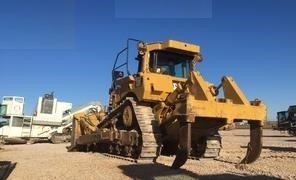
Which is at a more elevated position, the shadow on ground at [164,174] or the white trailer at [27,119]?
the white trailer at [27,119]

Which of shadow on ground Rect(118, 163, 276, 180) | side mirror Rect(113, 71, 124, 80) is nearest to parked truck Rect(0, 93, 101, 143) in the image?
side mirror Rect(113, 71, 124, 80)

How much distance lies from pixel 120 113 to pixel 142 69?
188 cm

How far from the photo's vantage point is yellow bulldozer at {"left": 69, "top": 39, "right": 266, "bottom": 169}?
1004cm

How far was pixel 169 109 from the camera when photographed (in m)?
12.4

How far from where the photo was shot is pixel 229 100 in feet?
33.7

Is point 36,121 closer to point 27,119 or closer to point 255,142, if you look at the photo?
point 27,119

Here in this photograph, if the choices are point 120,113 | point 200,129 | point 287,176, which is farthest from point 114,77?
point 287,176

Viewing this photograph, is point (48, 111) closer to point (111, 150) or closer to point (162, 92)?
point (111, 150)

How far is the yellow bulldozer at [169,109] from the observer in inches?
395

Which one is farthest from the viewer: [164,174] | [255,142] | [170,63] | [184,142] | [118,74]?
[118,74]

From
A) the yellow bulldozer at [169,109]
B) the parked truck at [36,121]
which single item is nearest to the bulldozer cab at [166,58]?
the yellow bulldozer at [169,109]

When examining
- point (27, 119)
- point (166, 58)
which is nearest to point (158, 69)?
point (166, 58)

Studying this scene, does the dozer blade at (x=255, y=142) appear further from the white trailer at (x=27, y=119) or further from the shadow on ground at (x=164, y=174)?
the white trailer at (x=27, y=119)

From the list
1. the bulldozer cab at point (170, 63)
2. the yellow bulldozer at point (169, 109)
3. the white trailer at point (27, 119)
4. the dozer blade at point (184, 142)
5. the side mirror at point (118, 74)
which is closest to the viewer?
the dozer blade at point (184, 142)
